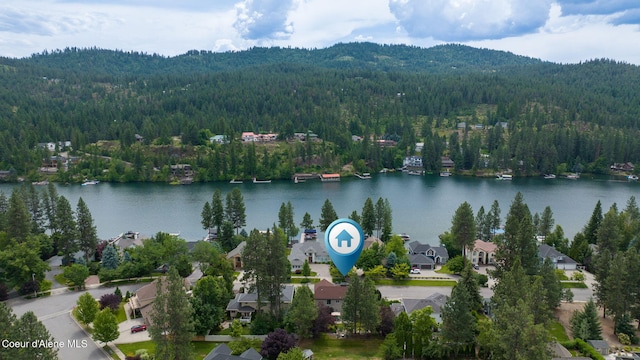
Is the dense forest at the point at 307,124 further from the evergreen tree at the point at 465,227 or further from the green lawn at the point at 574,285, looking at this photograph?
the green lawn at the point at 574,285

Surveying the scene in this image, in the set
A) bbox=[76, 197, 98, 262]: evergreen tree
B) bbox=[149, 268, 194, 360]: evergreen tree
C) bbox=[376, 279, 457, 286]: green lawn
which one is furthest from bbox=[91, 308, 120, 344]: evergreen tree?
bbox=[376, 279, 457, 286]: green lawn

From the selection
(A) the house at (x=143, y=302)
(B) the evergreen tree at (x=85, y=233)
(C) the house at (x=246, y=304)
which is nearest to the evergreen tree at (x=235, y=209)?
(B) the evergreen tree at (x=85, y=233)

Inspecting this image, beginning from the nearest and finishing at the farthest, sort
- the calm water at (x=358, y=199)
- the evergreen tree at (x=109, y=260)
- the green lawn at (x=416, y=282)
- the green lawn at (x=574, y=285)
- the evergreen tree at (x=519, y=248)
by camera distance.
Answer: the evergreen tree at (x=519, y=248), the green lawn at (x=574, y=285), the green lawn at (x=416, y=282), the evergreen tree at (x=109, y=260), the calm water at (x=358, y=199)

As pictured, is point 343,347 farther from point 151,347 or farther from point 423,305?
point 151,347

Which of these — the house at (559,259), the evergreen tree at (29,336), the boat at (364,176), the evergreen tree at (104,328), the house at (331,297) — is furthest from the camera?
the boat at (364,176)

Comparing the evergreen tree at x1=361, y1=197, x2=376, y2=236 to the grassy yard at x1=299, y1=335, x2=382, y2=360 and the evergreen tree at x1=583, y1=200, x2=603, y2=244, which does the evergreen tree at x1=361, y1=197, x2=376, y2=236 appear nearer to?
the grassy yard at x1=299, y1=335, x2=382, y2=360

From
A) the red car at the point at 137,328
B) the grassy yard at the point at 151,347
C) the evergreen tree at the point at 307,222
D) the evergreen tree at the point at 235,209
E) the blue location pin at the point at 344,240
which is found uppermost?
the blue location pin at the point at 344,240

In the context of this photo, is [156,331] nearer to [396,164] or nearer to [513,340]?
[513,340]
